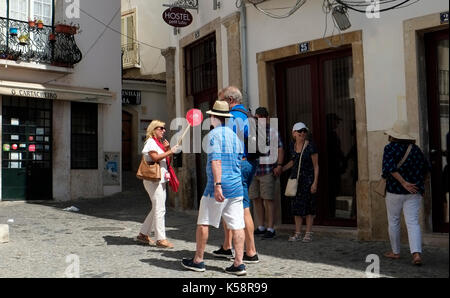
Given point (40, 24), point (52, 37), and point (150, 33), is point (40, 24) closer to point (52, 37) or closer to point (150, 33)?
point (52, 37)

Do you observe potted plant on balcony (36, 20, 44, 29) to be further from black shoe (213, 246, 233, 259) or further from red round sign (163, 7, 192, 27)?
black shoe (213, 246, 233, 259)

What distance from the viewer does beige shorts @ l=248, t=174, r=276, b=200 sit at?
329 inches

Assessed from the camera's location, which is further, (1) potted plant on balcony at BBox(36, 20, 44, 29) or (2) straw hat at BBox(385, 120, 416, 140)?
(1) potted plant on balcony at BBox(36, 20, 44, 29)

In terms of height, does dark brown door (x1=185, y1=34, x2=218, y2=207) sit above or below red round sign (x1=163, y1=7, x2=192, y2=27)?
below

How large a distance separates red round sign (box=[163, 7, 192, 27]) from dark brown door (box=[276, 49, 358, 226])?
129 inches

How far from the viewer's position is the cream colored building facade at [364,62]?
297 inches

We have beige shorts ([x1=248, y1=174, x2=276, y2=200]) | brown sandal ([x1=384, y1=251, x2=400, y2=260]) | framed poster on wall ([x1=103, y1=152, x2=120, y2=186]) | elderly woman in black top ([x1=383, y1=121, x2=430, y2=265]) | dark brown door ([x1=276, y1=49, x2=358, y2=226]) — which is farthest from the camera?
framed poster on wall ([x1=103, y1=152, x2=120, y2=186])

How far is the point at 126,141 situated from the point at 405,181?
17937mm

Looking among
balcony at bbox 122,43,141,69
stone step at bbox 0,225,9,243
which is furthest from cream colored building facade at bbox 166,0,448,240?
balcony at bbox 122,43,141,69

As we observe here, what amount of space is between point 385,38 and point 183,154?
590cm

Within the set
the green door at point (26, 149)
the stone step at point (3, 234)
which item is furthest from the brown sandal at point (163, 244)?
the green door at point (26, 149)

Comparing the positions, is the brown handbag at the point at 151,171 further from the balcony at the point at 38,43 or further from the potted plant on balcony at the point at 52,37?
the potted plant on balcony at the point at 52,37

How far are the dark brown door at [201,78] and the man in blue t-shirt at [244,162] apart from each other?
5191mm
